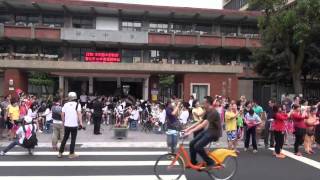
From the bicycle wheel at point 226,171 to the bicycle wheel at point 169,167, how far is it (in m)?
0.66

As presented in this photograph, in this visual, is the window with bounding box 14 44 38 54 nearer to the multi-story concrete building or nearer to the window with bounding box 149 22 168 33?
the multi-story concrete building

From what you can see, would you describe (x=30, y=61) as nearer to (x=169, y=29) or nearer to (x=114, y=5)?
(x=114, y=5)

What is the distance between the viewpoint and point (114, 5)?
42000 mm

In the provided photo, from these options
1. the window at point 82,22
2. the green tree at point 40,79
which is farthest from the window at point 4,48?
the window at point 82,22

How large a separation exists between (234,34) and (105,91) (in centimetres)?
1431

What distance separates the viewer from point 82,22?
42.7m

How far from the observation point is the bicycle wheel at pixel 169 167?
29.7 ft

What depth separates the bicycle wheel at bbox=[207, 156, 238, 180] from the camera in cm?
934

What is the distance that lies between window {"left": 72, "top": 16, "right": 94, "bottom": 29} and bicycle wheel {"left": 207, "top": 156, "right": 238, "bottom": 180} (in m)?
34.8

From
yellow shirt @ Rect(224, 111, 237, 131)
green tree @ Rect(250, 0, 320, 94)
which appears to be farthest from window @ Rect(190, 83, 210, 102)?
yellow shirt @ Rect(224, 111, 237, 131)

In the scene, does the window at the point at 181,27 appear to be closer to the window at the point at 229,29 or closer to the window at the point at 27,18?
the window at the point at 229,29

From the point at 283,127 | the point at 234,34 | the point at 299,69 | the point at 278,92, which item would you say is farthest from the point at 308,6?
the point at 234,34

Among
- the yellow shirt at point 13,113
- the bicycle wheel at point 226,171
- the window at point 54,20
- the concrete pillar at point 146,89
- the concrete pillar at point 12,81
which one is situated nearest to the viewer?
the bicycle wheel at point 226,171

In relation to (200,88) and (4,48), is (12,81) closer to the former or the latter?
(4,48)
